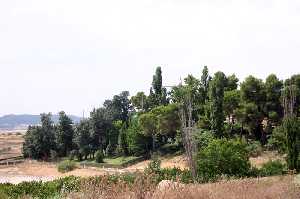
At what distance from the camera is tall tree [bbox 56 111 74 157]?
7644 cm

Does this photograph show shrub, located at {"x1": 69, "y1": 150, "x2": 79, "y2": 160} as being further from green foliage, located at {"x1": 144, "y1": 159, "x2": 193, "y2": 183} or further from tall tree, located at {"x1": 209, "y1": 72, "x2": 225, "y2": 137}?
green foliage, located at {"x1": 144, "y1": 159, "x2": 193, "y2": 183}

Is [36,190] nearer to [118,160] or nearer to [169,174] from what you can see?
[169,174]

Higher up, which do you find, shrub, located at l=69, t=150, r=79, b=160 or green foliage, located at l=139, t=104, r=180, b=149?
green foliage, located at l=139, t=104, r=180, b=149

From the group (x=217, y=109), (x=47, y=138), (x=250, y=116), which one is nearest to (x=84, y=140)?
(x=47, y=138)

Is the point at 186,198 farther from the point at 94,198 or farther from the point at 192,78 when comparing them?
the point at 192,78

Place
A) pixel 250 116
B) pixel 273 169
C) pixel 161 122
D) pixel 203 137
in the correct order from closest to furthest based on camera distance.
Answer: pixel 273 169, pixel 203 137, pixel 250 116, pixel 161 122

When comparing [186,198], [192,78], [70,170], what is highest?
[192,78]

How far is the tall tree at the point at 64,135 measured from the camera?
76438 millimetres

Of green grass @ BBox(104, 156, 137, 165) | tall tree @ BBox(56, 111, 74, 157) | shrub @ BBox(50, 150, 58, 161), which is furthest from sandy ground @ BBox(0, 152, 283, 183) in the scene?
tall tree @ BBox(56, 111, 74, 157)

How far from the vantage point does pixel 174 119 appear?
58.8 m

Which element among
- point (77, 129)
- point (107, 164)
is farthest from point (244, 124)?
point (77, 129)

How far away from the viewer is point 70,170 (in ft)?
191

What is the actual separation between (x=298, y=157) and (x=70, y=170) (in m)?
32.6

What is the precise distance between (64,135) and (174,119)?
2322 cm
